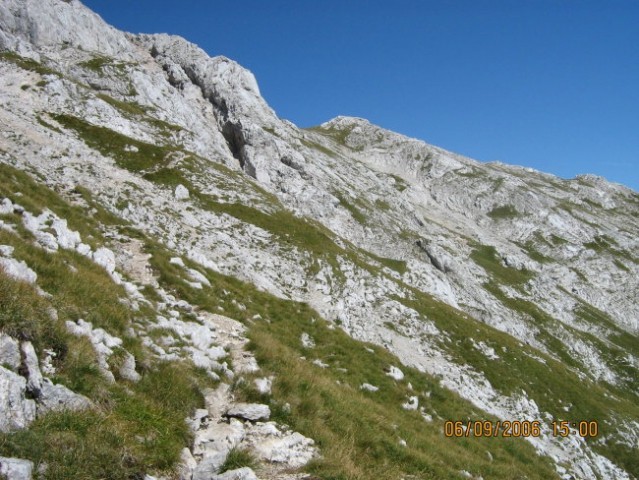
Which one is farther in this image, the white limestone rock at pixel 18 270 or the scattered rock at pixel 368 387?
the scattered rock at pixel 368 387

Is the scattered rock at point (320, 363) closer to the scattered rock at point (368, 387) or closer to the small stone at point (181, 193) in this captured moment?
the scattered rock at point (368, 387)

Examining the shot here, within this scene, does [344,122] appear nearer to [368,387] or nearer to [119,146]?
[119,146]

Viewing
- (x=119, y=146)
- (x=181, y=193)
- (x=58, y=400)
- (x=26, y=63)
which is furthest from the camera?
(x=26, y=63)

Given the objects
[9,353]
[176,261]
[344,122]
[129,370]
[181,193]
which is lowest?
[9,353]

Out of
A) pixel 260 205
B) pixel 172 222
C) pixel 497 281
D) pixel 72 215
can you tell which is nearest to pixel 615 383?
pixel 497 281

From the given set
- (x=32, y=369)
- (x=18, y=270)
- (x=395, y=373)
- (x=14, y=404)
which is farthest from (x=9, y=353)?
(x=395, y=373)

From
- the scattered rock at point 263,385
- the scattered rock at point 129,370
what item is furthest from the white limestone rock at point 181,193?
the scattered rock at point 129,370

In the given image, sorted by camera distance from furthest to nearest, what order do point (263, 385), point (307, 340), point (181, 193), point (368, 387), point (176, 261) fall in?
point (181, 193) < point (307, 340) < point (176, 261) < point (368, 387) < point (263, 385)

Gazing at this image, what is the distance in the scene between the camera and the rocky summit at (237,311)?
8.21 metres
